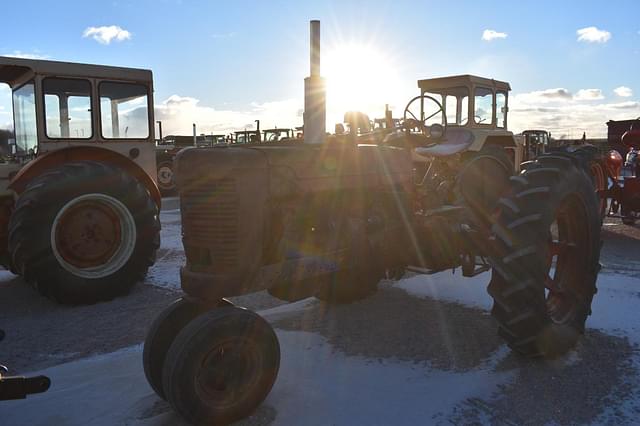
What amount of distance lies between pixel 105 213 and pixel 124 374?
2.43 m

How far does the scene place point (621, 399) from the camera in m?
2.76

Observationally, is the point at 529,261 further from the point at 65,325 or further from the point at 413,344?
the point at 65,325

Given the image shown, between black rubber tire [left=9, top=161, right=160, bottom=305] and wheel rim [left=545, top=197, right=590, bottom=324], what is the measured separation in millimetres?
3713

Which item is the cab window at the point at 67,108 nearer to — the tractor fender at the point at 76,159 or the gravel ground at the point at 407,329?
the tractor fender at the point at 76,159

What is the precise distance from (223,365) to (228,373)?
0.05m

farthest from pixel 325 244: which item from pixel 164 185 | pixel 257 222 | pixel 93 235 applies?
pixel 164 185

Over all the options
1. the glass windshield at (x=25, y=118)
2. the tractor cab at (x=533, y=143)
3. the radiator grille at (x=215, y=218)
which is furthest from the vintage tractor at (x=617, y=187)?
the glass windshield at (x=25, y=118)

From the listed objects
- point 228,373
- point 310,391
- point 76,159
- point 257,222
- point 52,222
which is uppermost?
point 76,159

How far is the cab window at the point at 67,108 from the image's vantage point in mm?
5805

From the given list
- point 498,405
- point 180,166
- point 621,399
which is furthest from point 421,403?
point 180,166

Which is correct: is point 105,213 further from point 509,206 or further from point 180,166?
point 509,206

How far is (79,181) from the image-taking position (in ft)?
16.5

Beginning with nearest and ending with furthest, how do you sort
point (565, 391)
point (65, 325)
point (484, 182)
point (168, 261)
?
point (565, 391)
point (65, 325)
point (484, 182)
point (168, 261)

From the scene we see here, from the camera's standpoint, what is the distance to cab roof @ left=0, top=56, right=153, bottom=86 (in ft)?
18.5
